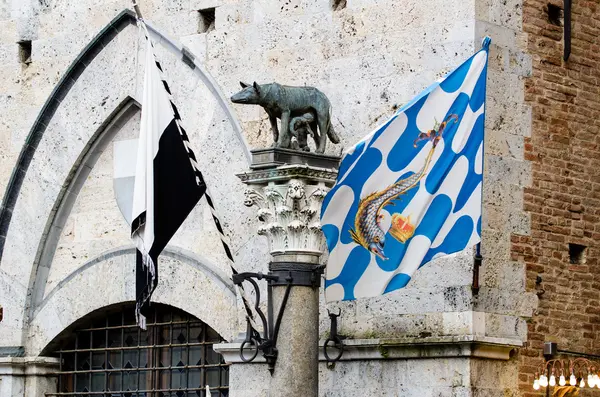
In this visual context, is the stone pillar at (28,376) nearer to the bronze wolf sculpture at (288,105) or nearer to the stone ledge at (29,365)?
the stone ledge at (29,365)

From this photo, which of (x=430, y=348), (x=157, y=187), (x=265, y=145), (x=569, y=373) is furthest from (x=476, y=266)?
(x=157, y=187)

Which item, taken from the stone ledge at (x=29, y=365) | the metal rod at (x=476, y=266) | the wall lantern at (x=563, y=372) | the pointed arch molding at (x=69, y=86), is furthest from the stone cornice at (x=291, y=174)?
the stone ledge at (x=29, y=365)

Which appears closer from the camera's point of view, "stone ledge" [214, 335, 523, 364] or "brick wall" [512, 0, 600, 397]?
"stone ledge" [214, 335, 523, 364]

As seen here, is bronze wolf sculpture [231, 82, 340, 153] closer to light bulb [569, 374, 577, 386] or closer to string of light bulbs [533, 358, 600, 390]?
string of light bulbs [533, 358, 600, 390]

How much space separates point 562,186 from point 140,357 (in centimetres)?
376

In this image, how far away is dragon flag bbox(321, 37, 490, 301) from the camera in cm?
1152

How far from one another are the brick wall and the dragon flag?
0.89 metres

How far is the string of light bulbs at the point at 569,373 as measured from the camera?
1211 centimetres

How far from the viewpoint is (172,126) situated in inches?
473

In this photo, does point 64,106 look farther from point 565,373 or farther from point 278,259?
point 565,373

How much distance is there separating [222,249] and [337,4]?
6.77 feet

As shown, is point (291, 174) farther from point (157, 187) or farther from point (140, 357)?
point (140, 357)

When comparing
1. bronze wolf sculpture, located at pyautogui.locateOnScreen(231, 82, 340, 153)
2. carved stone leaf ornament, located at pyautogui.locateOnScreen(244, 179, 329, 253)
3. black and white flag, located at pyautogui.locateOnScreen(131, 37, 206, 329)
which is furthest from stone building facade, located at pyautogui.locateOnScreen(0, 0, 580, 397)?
black and white flag, located at pyautogui.locateOnScreen(131, 37, 206, 329)

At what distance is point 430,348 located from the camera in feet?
38.8
